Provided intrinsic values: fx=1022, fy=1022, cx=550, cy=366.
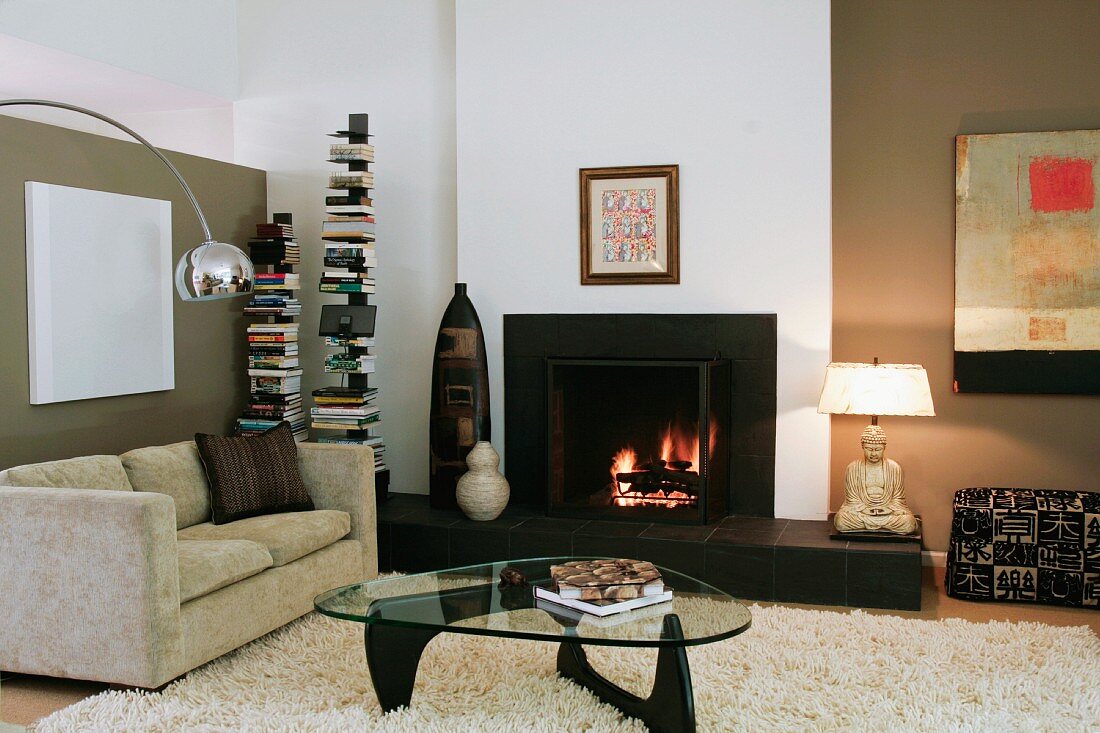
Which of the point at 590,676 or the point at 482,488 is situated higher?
the point at 482,488

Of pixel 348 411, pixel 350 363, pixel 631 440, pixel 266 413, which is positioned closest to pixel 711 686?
pixel 631 440

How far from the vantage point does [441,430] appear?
5215mm

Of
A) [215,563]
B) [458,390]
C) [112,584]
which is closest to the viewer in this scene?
[112,584]

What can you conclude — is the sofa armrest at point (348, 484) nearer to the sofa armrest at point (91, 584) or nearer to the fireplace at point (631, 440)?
the fireplace at point (631, 440)

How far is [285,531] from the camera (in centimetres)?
400

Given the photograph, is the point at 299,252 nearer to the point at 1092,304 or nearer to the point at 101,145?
the point at 101,145

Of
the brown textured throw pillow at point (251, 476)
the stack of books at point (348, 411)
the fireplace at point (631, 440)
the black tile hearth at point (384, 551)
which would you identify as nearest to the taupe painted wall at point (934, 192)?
the fireplace at point (631, 440)

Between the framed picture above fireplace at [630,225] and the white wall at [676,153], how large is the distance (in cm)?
5

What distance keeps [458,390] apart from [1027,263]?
2805mm

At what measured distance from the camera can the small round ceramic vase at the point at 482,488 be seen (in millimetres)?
4934

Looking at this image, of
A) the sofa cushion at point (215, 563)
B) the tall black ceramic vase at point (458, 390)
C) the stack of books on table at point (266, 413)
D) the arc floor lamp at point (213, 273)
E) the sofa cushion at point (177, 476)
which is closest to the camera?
the sofa cushion at point (215, 563)

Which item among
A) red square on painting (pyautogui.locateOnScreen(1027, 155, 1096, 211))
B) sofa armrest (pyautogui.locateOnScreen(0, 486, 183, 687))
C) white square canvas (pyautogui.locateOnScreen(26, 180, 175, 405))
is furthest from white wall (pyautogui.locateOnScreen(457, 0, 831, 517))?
sofa armrest (pyautogui.locateOnScreen(0, 486, 183, 687))

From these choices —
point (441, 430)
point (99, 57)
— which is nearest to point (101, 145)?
point (99, 57)

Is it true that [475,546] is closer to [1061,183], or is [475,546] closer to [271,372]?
[271,372]
